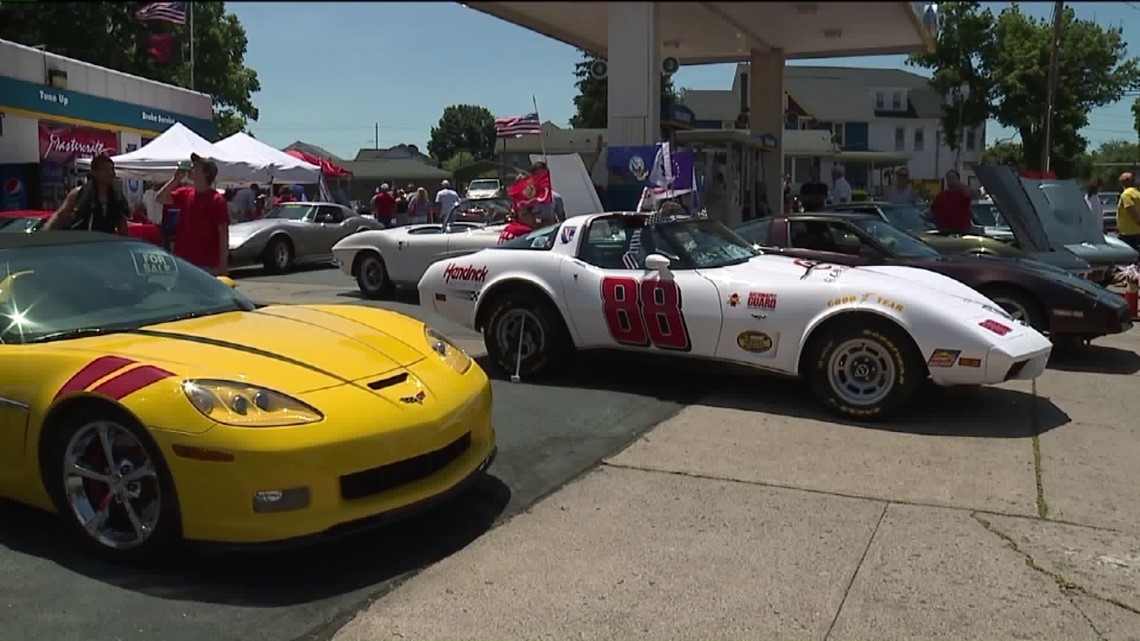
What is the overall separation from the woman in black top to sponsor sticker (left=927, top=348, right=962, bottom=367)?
5452mm

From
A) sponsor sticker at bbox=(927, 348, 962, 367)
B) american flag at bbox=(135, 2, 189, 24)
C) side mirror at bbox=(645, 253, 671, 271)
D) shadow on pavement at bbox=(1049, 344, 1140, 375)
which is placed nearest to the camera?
american flag at bbox=(135, 2, 189, 24)

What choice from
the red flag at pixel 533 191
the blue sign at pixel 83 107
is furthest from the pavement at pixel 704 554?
the blue sign at pixel 83 107

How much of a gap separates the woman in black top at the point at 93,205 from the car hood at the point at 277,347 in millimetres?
2457

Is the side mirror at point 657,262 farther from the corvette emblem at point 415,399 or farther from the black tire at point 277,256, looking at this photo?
the black tire at point 277,256

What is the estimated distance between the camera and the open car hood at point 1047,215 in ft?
32.5

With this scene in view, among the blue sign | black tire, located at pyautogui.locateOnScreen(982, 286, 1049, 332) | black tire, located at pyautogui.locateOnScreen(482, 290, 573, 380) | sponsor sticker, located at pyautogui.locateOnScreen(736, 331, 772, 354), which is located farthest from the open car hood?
the blue sign

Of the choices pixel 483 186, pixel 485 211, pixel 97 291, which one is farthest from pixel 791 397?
pixel 483 186

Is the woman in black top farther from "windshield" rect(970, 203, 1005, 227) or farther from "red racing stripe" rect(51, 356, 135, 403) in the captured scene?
"windshield" rect(970, 203, 1005, 227)

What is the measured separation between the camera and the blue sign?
17328 millimetres

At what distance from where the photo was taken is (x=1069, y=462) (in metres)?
5.15

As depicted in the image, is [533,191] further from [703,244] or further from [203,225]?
[203,225]

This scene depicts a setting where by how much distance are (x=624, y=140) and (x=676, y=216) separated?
1107mm

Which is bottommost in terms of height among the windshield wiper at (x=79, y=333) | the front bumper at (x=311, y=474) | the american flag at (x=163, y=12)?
the front bumper at (x=311, y=474)

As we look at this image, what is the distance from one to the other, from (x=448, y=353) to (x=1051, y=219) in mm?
8912
